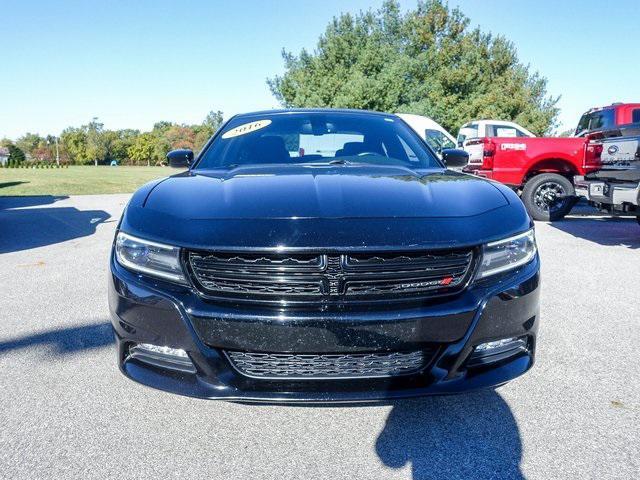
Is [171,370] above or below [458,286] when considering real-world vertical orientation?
below

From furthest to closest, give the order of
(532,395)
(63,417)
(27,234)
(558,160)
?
1. (558,160)
2. (27,234)
3. (532,395)
4. (63,417)

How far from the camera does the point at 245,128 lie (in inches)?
149

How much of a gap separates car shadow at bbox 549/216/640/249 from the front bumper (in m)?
6.28

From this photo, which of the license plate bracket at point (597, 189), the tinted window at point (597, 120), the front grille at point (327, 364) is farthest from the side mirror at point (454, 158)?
the tinted window at point (597, 120)

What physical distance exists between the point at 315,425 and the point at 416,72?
125 ft

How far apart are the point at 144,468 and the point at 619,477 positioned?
1.77 m

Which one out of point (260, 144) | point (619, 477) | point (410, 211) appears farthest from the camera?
point (260, 144)

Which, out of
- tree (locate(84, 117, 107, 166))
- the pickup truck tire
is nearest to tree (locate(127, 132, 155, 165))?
tree (locate(84, 117, 107, 166))

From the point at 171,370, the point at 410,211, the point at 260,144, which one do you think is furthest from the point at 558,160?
the point at 171,370

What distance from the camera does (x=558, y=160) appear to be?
10.1 meters

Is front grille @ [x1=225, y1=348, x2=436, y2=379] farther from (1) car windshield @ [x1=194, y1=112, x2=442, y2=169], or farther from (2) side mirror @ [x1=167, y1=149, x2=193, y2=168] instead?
(2) side mirror @ [x1=167, y1=149, x2=193, y2=168]

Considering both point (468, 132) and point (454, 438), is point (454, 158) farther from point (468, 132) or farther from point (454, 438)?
point (468, 132)

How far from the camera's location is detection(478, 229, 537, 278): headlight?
215 cm

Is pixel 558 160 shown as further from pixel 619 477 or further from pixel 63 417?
pixel 63 417
